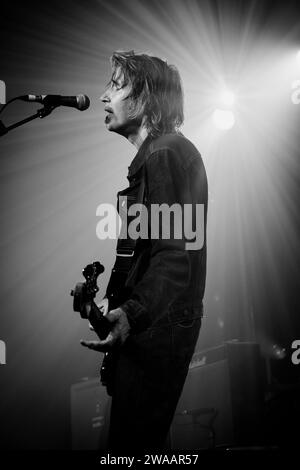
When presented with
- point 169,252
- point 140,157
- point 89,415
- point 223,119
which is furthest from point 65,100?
point 223,119

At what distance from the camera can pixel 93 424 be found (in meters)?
4.08

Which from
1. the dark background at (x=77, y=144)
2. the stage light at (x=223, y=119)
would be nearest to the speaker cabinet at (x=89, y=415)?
the dark background at (x=77, y=144)

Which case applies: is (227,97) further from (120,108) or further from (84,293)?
(84,293)

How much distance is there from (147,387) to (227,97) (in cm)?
439

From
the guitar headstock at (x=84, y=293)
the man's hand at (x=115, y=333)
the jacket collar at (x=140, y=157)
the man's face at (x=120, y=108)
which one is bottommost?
the man's hand at (x=115, y=333)

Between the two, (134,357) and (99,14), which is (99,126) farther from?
(134,357)

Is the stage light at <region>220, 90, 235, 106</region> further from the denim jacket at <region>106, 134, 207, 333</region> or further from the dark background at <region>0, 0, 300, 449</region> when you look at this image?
the denim jacket at <region>106, 134, 207, 333</region>

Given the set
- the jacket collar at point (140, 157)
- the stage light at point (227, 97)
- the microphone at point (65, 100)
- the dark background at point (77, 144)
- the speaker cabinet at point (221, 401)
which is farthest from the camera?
the stage light at point (227, 97)

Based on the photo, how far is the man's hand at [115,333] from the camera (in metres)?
1.31

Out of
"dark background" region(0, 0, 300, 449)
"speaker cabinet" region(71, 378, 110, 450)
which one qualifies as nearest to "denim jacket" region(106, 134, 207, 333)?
"dark background" region(0, 0, 300, 449)

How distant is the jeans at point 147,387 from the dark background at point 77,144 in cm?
291

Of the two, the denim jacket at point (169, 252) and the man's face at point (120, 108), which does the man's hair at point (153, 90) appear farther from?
the denim jacket at point (169, 252)

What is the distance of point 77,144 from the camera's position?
4398 mm

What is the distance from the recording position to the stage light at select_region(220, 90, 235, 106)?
5148 millimetres
